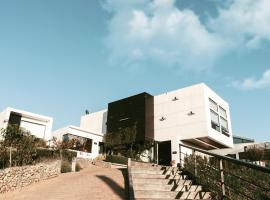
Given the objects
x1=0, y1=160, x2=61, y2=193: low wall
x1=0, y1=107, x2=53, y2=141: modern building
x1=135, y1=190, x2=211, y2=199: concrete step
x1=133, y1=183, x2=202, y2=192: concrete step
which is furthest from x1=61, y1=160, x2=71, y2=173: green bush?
x1=0, y1=107, x2=53, y2=141: modern building

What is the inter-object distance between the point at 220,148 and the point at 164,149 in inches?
321

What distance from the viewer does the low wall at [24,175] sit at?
13.2 metres

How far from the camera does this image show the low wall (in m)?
13.2

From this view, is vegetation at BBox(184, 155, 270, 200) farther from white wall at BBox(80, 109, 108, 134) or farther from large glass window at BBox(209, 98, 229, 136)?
white wall at BBox(80, 109, 108, 134)

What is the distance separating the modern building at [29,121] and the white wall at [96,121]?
7551 mm

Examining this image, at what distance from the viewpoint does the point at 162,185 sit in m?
8.62

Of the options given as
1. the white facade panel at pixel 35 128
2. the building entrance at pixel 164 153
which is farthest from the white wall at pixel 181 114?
the white facade panel at pixel 35 128

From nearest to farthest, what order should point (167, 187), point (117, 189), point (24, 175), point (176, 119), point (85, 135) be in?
point (167, 187)
point (117, 189)
point (24, 175)
point (176, 119)
point (85, 135)

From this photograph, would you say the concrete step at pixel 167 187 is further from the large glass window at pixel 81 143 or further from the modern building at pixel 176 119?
the large glass window at pixel 81 143

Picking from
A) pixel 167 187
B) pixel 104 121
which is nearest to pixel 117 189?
pixel 167 187

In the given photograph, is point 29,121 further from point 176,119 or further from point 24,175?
point 24,175

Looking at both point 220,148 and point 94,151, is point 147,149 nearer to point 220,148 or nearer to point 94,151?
point 94,151

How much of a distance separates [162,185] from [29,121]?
28.4 m

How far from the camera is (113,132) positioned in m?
35.6
